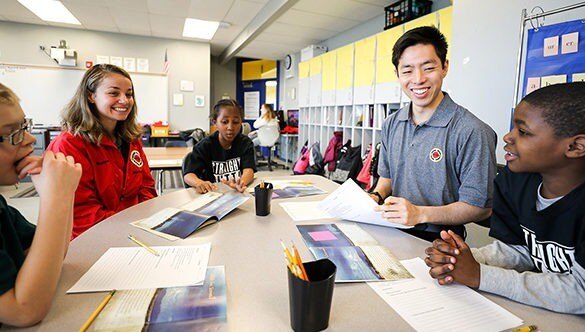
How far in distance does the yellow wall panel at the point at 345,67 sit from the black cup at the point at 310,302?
479 centimetres

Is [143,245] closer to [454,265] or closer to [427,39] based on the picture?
[454,265]

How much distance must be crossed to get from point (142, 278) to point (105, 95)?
1.12 meters

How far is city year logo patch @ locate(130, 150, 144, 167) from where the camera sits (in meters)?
1.60

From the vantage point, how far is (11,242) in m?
0.71

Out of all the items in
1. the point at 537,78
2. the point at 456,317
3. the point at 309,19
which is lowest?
the point at 456,317

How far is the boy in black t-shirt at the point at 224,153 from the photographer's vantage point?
199 centimetres

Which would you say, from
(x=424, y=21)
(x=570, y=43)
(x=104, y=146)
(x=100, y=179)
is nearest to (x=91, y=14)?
(x=424, y=21)

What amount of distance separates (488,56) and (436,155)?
5.22ft

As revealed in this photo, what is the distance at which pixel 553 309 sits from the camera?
0.65m

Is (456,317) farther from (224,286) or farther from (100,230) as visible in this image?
(100,230)

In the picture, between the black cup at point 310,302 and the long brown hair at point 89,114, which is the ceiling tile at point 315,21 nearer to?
the long brown hair at point 89,114

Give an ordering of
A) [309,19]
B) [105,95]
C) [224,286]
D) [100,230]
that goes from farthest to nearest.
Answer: [309,19] → [105,95] → [100,230] → [224,286]

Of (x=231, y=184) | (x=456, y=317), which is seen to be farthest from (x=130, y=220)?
(x=456, y=317)

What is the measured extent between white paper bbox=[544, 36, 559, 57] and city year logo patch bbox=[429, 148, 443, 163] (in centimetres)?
142
